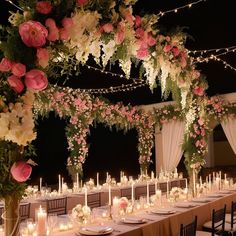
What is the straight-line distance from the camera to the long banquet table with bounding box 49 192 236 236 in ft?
12.5

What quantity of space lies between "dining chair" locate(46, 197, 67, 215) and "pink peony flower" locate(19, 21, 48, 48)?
3992 millimetres

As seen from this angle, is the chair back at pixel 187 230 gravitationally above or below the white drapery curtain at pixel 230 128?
below

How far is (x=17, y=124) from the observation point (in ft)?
7.75

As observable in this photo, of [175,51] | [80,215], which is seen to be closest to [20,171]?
[80,215]

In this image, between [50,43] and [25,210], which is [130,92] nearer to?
[25,210]

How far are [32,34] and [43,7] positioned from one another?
26 cm

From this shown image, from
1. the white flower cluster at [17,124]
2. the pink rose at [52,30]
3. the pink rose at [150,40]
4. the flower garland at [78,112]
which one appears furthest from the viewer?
the flower garland at [78,112]

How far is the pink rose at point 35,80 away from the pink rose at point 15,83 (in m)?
0.04

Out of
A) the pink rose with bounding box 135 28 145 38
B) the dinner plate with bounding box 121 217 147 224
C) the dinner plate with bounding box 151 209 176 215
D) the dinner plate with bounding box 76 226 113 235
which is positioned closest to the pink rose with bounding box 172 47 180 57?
the pink rose with bounding box 135 28 145 38

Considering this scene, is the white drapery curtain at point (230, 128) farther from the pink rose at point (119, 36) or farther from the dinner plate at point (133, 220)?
the pink rose at point (119, 36)

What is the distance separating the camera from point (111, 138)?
12633mm

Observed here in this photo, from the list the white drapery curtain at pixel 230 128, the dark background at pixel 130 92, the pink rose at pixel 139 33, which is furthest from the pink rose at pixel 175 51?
the white drapery curtain at pixel 230 128

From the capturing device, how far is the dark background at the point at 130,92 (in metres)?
6.17

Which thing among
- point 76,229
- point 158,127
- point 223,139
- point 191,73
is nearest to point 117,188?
point 191,73
